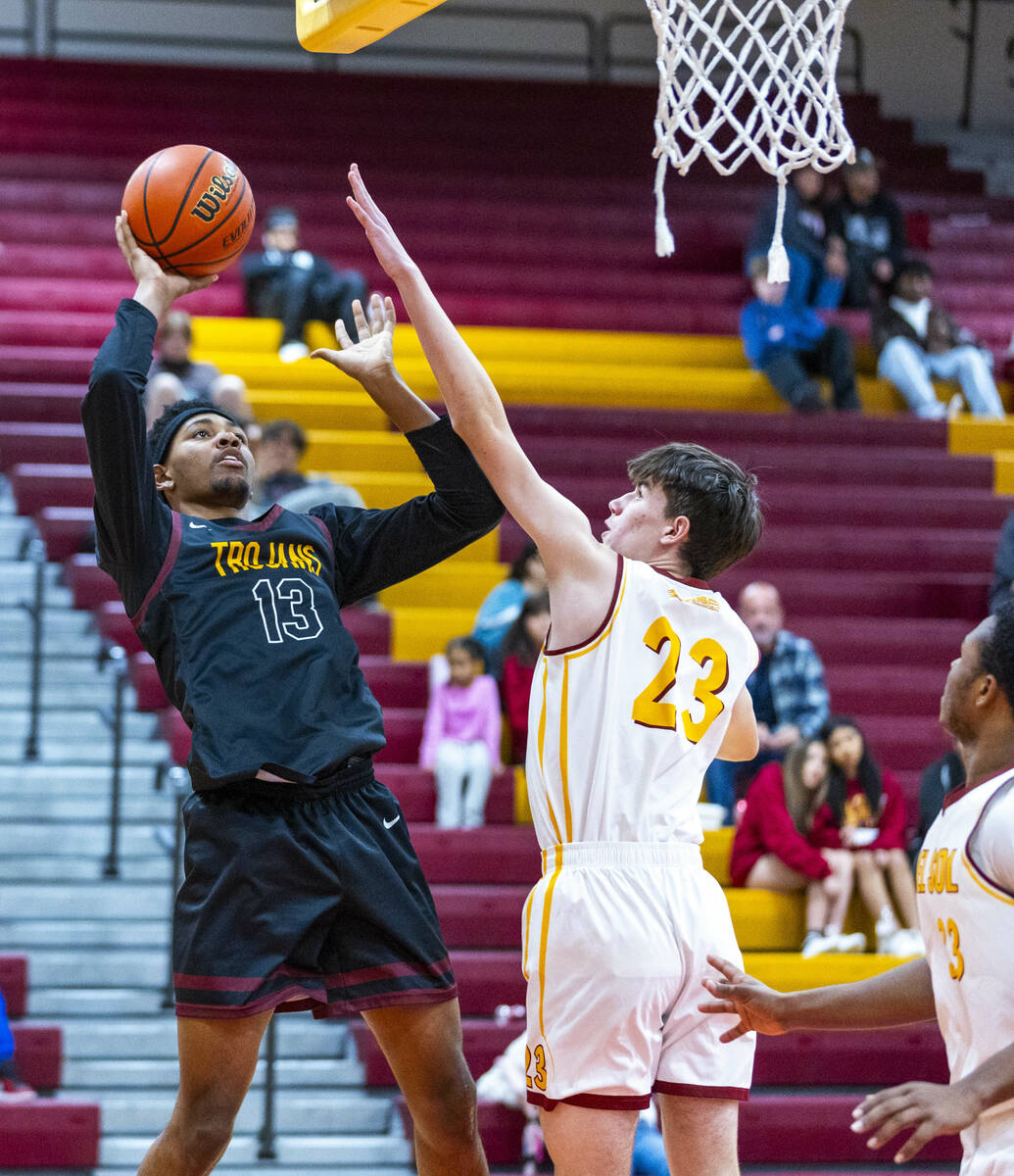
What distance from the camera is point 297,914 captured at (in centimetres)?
354

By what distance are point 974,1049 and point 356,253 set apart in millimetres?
9840

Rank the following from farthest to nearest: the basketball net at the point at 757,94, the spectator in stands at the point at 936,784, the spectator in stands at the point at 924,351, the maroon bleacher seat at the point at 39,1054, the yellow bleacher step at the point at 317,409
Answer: the spectator in stands at the point at 924,351 < the yellow bleacher step at the point at 317,409 < the spectator in stands at the point at 936,784 < the maroon bleacher seat at the point at 39,1054 < the basketball net at the point at 757,94

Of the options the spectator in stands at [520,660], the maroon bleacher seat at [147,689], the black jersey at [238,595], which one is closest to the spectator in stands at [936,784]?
the spectator in stands at [520,660]

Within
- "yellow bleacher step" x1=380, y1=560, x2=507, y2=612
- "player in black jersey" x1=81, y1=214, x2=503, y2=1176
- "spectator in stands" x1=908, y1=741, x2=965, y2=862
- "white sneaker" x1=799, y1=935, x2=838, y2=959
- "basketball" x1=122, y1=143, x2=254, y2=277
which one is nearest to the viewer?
"player in black jersey" x1=81, y1=214, x2=503, y2=1176

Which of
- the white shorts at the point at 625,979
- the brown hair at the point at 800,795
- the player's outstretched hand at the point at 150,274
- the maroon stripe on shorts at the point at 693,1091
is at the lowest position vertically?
the brown hair at the point at 800,795

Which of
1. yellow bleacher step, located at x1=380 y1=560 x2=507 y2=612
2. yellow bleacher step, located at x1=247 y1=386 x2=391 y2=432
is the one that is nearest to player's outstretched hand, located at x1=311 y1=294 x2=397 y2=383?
yellow bleacher step, located at x1=380 y1=560 x2=507 y2=612

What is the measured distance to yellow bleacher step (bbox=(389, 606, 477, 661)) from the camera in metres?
8.25

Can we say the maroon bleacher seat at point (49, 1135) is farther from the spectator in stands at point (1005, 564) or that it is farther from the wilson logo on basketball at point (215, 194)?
the spectator in stands at point (1005, 564)

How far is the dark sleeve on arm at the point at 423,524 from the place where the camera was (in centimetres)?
391

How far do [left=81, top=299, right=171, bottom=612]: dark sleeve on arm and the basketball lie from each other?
27 centimetres

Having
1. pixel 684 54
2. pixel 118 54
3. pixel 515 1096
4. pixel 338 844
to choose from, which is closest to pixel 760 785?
pixel 515 1096

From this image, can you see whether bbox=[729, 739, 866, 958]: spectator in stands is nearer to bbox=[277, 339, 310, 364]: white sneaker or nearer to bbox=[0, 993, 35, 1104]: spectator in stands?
bbox=[0, 993, 35, 1104]: spectator in stands

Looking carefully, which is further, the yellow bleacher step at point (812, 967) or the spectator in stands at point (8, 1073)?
the yellow bleacher step at point (812, 967)

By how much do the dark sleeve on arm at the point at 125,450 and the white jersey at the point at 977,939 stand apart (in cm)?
173
